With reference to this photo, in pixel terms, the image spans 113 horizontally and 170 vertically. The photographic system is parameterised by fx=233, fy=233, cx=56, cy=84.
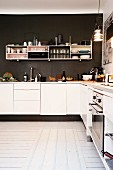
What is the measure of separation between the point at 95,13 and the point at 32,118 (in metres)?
3.05

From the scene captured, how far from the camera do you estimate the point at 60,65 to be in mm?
5941

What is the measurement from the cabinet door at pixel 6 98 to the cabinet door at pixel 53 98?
732 millimetres

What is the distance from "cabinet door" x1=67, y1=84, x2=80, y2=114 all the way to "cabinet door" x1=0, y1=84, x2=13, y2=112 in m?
1.33

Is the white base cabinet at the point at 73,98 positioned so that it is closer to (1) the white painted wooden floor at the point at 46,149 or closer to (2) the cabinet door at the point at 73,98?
(2) the cabinet door at the point at 73,98

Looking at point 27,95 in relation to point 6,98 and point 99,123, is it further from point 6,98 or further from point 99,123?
point 99,123

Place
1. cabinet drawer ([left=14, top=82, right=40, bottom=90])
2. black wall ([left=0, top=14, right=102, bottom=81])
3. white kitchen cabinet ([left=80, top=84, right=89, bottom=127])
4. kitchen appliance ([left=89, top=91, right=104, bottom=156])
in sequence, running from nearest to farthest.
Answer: kitchen appliance ([left=89, top=91, right=104, bottom=156])
white kitchen cabinet ([left=80, top=84, right=89, bottom=127])
cabinet drawer ([left=14, top=82, right=40, bottom=90])
black wall ([left=0, top=14, right=102, bottom=81])

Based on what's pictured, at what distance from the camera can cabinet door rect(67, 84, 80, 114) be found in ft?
17.4

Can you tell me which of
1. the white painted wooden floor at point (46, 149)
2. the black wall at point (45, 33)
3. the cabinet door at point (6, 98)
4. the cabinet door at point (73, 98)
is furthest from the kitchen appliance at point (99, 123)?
the black wall at point (45, 33)

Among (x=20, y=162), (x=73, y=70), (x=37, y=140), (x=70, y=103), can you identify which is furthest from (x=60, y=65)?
(x=20, y=162)

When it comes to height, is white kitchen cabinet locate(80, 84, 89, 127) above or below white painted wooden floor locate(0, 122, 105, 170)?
above

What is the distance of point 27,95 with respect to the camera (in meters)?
5.30

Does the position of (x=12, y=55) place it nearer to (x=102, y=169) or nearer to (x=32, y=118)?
(x=32, y=118)

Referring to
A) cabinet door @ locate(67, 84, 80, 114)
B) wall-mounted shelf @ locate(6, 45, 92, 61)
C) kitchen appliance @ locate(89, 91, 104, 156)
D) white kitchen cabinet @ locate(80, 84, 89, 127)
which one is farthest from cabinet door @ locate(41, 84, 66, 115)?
kitchen appliance @ locate(89, 91, 104, 156)

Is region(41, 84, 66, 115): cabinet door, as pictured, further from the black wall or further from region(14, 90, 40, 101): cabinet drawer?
the black wall
